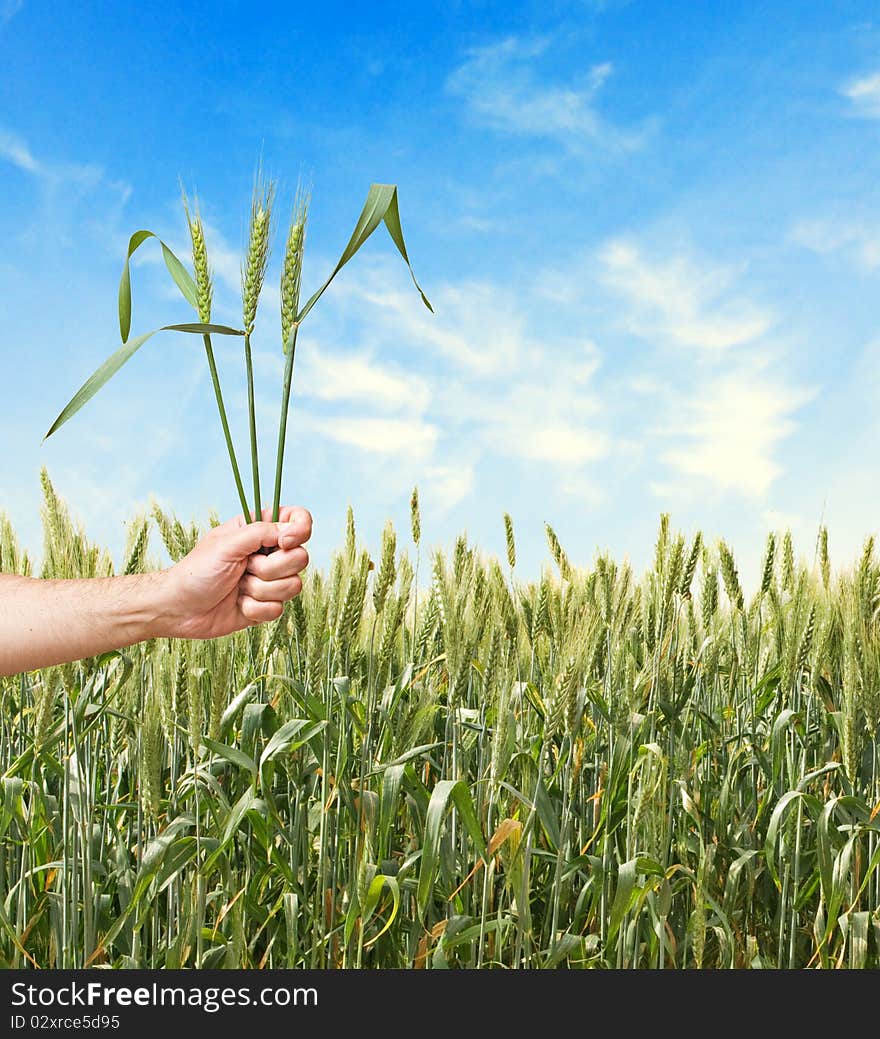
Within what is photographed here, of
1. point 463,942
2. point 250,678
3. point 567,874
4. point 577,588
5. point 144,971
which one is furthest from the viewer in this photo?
point 577,588

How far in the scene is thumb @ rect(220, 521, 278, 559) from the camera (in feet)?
4.31

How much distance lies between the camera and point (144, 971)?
1731mm

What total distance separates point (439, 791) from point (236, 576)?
2.15ft

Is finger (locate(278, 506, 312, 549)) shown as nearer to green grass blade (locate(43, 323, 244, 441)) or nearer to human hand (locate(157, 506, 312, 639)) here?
human hand (locate(157, 506, 312, 639))

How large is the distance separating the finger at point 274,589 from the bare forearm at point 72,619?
0.66 feet

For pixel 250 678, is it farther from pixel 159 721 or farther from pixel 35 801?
pixel 159 721

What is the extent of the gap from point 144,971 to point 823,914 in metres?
1.57

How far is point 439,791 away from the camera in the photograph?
179cm

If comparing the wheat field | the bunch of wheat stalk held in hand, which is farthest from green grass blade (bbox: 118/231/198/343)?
the wheat field

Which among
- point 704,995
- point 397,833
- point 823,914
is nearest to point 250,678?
point 397,833

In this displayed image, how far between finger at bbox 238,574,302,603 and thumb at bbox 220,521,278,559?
59mm

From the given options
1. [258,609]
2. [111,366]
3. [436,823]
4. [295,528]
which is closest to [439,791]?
[436,823]

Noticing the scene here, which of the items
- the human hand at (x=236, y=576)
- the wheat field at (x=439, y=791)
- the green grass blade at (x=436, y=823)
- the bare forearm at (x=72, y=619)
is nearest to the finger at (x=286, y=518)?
the human hand at (x=236, y=576)

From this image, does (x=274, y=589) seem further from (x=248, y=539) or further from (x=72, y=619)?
(x=72, y=619)
